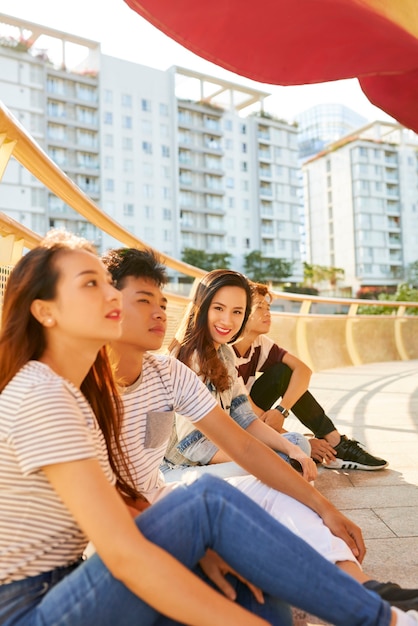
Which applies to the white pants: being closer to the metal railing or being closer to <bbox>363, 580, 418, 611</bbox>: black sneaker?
<bbox>363, 580, 418, 611</bbox>: black sneaker

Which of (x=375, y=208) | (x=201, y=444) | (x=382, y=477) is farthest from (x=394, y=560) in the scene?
(x=375, y=208)

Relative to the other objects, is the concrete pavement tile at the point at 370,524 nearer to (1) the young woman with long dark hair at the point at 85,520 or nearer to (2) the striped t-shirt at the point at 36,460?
(1) the young woman with long dark hair at the point at 85,520

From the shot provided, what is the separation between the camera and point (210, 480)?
4.27 feet

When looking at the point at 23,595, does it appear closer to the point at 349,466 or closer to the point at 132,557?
the point at 132,557

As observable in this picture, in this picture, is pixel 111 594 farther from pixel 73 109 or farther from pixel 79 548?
pixel 73 109

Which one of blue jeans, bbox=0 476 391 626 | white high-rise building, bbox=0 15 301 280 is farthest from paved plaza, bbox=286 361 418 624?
white high-rise building, bbox=0 15 301 280

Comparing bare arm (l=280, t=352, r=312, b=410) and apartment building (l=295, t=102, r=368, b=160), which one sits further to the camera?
apartment building (l=295, t=102, r=368, b=160)

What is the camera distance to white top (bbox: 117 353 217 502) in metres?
1.78

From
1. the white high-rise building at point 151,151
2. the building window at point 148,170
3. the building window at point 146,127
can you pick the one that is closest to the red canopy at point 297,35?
the white high-rise building at point 151,151

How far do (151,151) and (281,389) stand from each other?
6344 cm

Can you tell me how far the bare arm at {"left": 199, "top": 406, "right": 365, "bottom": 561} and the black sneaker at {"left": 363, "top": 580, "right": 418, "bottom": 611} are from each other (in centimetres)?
16

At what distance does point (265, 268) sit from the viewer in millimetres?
68625

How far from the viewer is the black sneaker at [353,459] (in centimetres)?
342

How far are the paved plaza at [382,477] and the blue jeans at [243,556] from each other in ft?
1.73
